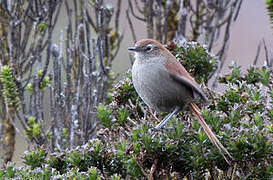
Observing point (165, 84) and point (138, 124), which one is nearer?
point (138, 124)

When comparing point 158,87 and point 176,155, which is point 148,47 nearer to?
point 158,87

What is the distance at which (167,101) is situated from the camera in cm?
306

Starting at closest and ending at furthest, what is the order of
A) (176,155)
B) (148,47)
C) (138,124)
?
(176,155), (138,124), (148,47)

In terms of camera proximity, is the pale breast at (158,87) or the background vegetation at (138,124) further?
the pale breast at (158,87)

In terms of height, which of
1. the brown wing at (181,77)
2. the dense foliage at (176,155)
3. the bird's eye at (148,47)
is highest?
the bird's eye at (148,47)

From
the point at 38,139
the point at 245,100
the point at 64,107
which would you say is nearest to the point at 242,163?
the point at 245,100

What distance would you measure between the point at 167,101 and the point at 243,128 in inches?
33.5

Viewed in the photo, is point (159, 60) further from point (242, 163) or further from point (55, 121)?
point (55, 121)

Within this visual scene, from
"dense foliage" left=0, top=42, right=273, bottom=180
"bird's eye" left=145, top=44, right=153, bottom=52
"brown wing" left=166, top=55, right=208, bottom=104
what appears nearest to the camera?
"dense foliage" left=0, top=42, right=273, bottom=180

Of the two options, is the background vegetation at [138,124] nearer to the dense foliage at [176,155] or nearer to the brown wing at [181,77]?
the dense foliage at [176,155]

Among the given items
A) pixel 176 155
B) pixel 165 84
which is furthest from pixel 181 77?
pixel 176 155

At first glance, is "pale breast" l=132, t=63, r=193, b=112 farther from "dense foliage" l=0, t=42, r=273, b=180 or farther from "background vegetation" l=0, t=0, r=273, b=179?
"dense foliage" l=0, t=42, r=273, b=180

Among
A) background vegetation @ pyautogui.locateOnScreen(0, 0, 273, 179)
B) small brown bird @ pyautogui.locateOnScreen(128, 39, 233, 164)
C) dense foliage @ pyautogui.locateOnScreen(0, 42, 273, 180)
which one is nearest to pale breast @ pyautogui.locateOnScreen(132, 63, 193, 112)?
small brown bird @ pyautogui.locateOnScreen(128, 39, 233, 164)

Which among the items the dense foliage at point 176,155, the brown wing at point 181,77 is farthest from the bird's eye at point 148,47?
the dense foliage at point 176,155
